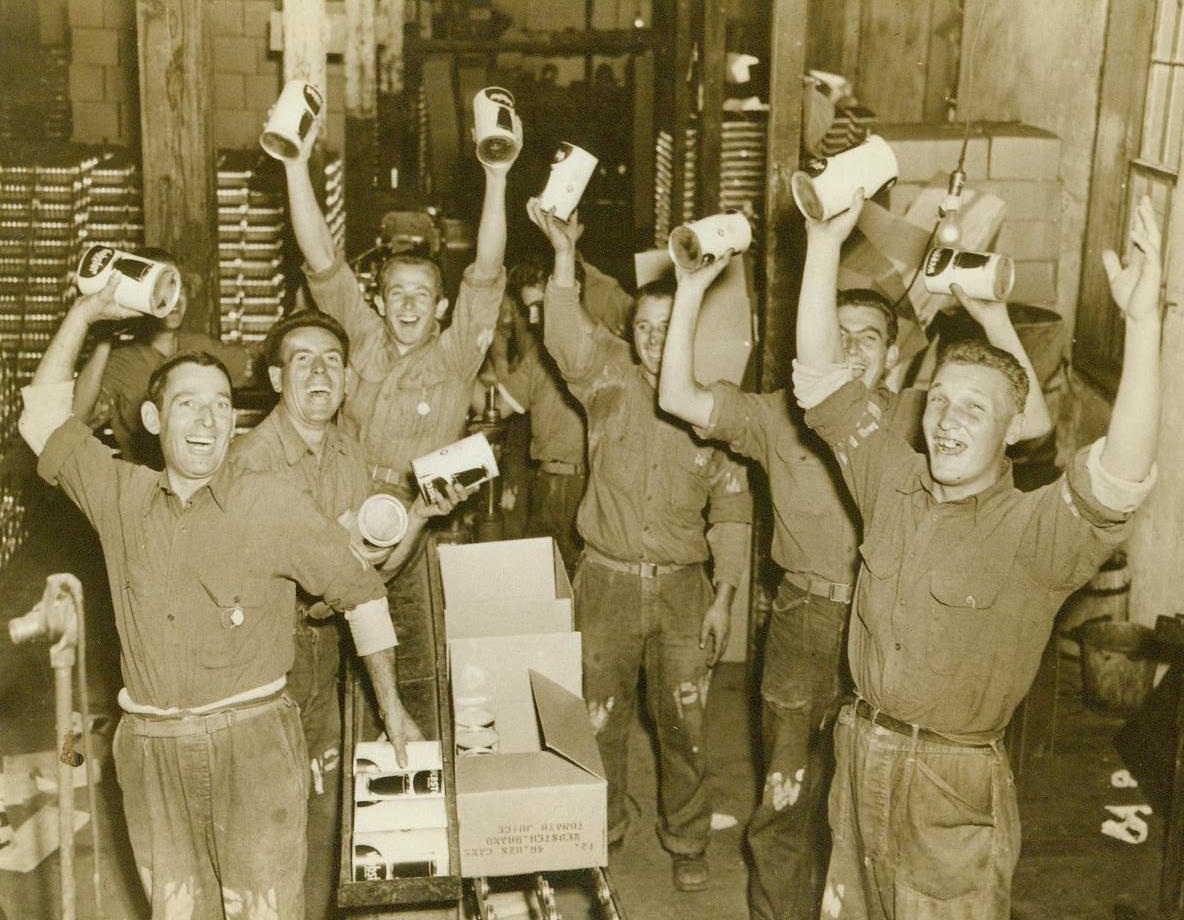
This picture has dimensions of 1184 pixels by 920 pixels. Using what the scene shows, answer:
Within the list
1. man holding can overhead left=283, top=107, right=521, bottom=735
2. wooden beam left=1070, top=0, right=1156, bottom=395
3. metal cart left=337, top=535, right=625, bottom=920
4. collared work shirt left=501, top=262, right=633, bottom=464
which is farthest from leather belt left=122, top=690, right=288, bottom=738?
wooden beam left=1070, top=0, right=1156, bottom=395

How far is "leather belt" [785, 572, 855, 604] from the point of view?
4496mm

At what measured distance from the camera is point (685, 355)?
4.24m

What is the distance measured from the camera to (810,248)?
361cm

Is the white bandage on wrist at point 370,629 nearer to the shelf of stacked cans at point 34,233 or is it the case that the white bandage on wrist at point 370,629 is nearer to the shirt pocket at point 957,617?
the shirt pocket at point 957,617

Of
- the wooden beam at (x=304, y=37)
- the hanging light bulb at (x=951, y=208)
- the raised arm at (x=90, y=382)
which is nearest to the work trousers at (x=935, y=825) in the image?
the hanging light bulb at (x=951, y=208)

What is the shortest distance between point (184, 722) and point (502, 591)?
1356 mm

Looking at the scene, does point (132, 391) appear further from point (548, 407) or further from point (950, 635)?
point (950, 635)

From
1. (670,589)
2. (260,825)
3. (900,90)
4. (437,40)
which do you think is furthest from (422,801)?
(437,40)

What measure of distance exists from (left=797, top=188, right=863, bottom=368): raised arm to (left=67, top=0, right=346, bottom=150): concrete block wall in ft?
27.6

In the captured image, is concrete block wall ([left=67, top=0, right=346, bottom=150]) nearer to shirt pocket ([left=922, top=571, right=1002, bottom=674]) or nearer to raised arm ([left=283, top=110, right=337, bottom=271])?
raised arm ([left=283, top=110, right=337, bottom=271])

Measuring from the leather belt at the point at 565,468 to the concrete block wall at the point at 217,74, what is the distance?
5680mm

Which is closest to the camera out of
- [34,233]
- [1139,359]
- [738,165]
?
[1139,359]

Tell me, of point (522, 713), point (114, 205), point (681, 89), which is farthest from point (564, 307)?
point (681, 89)

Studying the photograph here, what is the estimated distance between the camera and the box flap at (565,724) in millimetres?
3574
